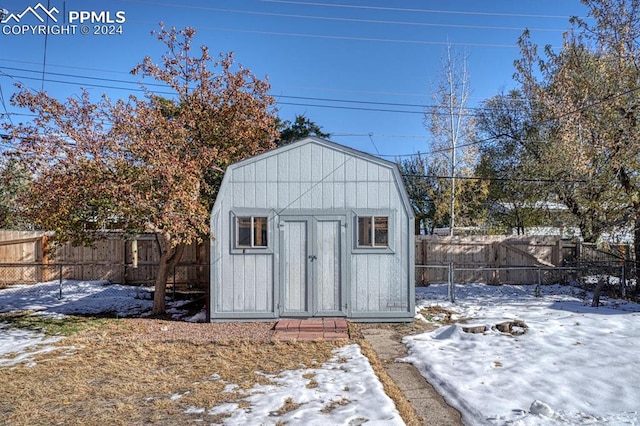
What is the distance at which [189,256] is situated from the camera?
12367 millimetres

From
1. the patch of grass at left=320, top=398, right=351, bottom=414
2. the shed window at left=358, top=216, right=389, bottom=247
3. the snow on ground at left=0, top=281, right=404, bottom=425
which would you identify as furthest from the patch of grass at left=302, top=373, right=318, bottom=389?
the shed window at left=358, top=216, right=389, bottom=247

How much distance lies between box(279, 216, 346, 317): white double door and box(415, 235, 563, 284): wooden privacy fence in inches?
209

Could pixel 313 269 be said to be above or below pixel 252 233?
below

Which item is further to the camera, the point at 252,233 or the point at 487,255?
the point at 487,255

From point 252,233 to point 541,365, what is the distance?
199 inches

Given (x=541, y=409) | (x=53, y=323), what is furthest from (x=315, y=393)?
(x=53, y=323)

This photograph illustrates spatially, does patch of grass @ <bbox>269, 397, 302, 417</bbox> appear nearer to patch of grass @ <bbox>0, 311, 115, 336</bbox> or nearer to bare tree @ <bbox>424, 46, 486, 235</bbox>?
patch of grass @ <bbox>0, 311, 115, 336</bbox>

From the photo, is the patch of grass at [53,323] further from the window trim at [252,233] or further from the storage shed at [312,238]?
the window trim at [252,233]

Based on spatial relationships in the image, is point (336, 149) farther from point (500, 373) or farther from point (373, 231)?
point (500, 373)

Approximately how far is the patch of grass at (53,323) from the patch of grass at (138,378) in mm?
596

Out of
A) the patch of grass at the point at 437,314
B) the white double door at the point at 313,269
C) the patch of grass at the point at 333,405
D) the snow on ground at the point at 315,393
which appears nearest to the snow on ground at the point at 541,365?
the patch of grass at the point at 437,314

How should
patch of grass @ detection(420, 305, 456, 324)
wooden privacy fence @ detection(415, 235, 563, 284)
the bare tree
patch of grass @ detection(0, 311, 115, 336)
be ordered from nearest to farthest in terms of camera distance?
patch of grass @ detection(0, 311, 115, 336) < patch of grass @ detection(420, 305, 456, 324) < wooden privacy fence @ detection(415, 235, 563, 284) < the bare tree

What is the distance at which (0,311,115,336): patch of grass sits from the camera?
734 centimetres

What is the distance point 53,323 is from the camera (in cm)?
782
